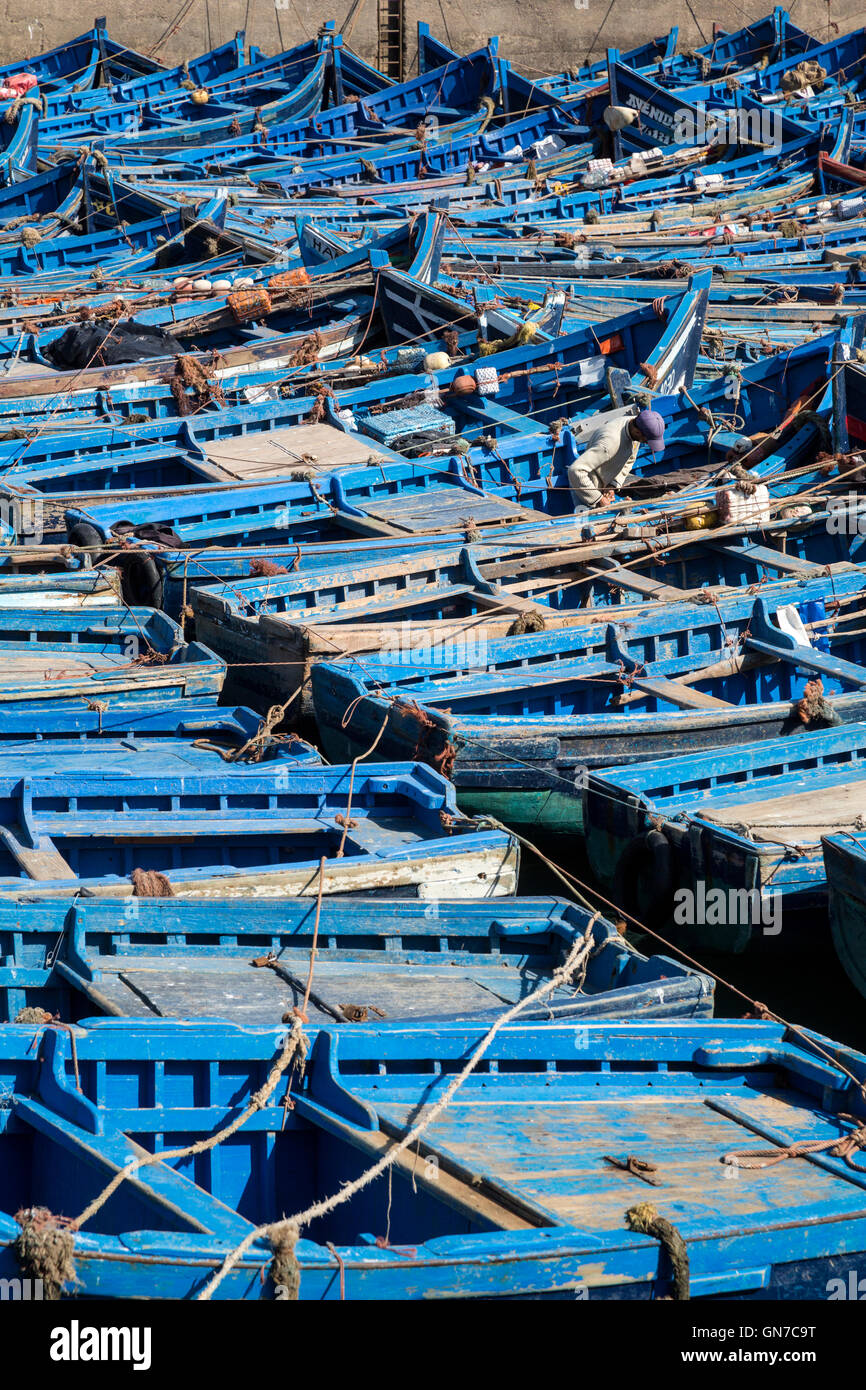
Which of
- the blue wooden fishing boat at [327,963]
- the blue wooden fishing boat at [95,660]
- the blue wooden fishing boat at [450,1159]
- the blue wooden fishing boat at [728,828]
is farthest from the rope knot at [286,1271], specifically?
the blue wooden fishing boat at [95,660]

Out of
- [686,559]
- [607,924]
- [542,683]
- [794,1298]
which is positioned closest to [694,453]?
[686,559]

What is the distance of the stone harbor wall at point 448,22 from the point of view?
32938mm

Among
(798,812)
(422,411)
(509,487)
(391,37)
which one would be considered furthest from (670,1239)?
(391,37)

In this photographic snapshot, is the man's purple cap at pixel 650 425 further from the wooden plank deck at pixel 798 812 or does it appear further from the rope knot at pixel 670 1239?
the rope knot at pixel 670 1239

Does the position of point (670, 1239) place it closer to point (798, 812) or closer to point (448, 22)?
point (798, 812)

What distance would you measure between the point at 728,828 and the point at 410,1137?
375cm

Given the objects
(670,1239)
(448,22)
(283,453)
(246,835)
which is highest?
(448,22)

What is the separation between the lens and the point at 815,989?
9844mm

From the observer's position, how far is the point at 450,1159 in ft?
19.6

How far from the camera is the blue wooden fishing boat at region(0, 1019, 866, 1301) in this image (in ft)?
17.2

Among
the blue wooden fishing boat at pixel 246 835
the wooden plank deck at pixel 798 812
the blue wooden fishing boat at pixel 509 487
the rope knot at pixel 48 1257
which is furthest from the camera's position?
the blue wooden fishing boat at pixel 509 487

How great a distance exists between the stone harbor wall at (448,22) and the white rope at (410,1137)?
29.6 metres
